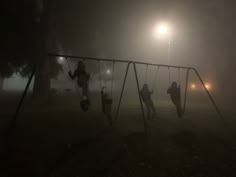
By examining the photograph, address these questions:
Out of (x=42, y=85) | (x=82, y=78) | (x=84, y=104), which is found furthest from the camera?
(x=42, y=85)

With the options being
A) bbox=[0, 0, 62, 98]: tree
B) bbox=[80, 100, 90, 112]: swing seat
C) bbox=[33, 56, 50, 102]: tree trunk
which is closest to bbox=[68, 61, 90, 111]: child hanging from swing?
bbox=[80, 100, 90, 112]: swing seat

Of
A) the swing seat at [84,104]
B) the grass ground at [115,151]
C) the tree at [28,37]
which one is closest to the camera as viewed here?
the grass ground at [115,151]

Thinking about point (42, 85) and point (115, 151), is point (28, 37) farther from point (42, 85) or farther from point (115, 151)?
point (115, 151)

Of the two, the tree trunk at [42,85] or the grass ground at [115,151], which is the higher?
the tree trunk at [42,85]

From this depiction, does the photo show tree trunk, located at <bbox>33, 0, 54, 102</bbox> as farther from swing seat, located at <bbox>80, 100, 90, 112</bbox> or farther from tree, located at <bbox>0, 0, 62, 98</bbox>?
swing seat, located at <bbox>80, 100, 90, 112</bbox>

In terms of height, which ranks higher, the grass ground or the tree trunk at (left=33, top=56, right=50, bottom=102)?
the tree trunk at (left=33, top=56, right=50, bottom=102)

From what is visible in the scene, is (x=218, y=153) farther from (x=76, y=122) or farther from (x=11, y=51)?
(x=11, y=51)

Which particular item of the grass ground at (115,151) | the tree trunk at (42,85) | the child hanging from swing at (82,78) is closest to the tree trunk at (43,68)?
the tree trunk at (42,85)

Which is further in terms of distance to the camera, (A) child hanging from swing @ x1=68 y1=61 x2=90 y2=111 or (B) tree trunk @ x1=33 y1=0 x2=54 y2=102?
(B) tree trunk @ x1=33 y1=0 x2=54 y2=102

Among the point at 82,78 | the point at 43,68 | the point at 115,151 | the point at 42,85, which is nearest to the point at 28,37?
the point at 43,68

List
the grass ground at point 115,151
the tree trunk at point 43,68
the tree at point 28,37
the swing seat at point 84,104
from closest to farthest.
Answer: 1. the grass ground at point 115,151
2. the swing seat at point 84,104
3. the tree at point 28,37
4. the tree trunk at point 43,68

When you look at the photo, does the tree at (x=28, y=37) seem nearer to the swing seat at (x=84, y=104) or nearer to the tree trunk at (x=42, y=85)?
the tree trunk at (x=42, y=85)

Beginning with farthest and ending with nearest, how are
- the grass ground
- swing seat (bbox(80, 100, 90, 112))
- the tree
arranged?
the tree, swing seat (bbox(80, 100, 90, 112)), the grass ground

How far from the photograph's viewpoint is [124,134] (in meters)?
8.71
